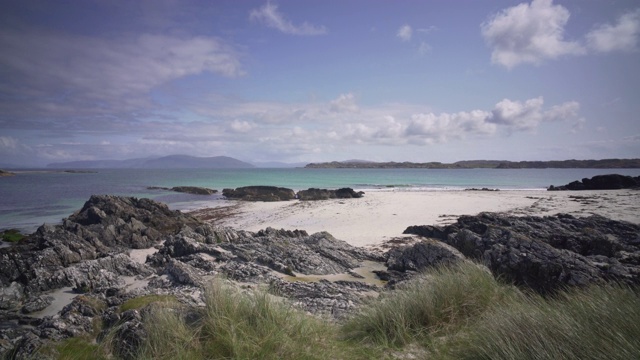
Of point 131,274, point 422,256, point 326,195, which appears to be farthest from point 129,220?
point 326,195

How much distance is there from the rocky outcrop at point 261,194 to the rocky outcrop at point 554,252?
25552 millimetres

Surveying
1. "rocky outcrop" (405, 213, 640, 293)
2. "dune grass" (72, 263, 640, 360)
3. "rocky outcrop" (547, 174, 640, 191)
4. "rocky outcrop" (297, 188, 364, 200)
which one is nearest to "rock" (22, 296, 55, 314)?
"dune grass" (72, 263, 640, 360)

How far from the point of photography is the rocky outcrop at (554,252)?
696 centimetres

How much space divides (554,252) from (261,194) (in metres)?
35.7

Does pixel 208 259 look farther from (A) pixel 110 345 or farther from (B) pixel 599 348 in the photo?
(B) pixel 599 348

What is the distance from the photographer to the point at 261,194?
41000 mm

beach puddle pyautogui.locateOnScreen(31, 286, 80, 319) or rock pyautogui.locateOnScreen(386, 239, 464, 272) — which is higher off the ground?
rock pyautogui.locateOnScreen(386, 239, 464, 272)

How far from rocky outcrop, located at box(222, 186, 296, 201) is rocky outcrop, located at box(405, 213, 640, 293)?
2555 cm

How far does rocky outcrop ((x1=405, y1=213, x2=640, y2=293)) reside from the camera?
6965mm

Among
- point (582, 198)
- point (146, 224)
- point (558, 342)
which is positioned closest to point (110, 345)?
point (558, 342)

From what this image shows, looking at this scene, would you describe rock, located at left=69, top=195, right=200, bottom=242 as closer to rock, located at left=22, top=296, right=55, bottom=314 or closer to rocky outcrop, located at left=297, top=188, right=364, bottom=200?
rock, located at left=22, top=296, right=55, bottom=314

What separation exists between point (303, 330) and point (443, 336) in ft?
6.50

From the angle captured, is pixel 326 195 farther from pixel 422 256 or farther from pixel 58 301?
pixel 58 301

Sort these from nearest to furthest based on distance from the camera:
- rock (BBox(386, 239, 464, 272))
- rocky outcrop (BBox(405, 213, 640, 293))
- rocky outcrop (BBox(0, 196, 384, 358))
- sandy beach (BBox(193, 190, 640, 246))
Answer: rocky outcrop (BBox(0, 196, 384, 358)) → rocky outcrop (BBox(405, 213, 640, 293)) → rock (BBox(386, 239, 464, 272)) → sandy beach (BBox(193, 190, 640, 246))
